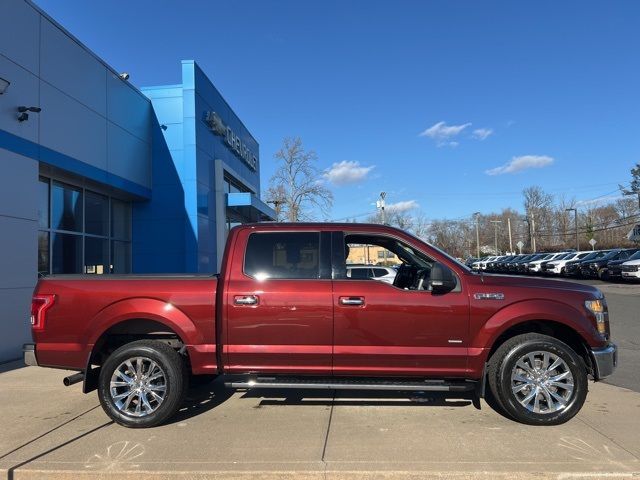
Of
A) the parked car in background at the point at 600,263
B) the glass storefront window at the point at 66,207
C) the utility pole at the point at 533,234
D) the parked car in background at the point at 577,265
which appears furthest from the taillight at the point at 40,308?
the utility pole at the point at 533,234

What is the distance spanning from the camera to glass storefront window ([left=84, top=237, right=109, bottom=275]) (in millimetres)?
13203

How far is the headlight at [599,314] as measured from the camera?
5.16 metres

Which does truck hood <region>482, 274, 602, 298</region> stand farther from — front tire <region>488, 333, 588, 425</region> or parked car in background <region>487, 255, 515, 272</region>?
parked car in background <region>487, 255, 515, 272</region>

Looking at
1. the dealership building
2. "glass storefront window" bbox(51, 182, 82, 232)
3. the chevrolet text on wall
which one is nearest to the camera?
the dealership building

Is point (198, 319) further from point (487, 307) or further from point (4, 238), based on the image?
point (4, 238)

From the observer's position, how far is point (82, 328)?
207 inches

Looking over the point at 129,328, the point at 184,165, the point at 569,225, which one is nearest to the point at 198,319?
the point at 129,328

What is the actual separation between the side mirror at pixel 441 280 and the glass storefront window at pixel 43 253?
8944 millimetres

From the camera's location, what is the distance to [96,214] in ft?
44.9

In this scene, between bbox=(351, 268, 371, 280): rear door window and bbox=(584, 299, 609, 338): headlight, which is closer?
bbox=(584, 299, 609, 338): headlight

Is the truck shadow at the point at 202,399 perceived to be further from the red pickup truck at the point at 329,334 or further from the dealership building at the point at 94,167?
the dealership building at the point at 94,167

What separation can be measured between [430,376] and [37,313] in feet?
13.2

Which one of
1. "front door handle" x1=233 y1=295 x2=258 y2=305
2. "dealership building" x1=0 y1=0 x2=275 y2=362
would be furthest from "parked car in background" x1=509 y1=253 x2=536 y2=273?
"front door handle" x1=233 y1=295 x2=258 y2=305

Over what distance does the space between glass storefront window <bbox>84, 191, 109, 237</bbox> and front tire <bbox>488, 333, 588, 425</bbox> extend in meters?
11.2
